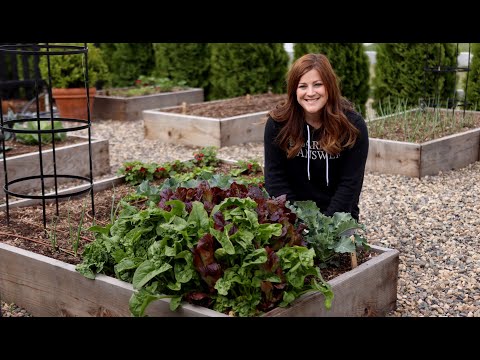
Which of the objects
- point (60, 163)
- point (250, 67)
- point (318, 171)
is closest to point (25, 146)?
point (60, 163)

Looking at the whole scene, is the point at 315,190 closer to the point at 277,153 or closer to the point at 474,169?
the point at 277,153

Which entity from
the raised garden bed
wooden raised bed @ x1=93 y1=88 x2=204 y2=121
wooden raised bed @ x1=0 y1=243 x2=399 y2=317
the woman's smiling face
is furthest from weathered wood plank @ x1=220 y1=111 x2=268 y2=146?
wooden raised bed @ x1=0 y1=243 x2=399 y2=317

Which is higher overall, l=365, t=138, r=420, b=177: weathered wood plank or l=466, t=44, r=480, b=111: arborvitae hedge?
l=466, t=44, r=480, b=111: arborvitae hedge

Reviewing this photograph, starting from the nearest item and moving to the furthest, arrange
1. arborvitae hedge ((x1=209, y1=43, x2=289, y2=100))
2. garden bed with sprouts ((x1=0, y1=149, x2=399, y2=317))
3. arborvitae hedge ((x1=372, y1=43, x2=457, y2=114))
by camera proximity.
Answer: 1. garden bed with sprouts ((x1=0, y1=149, x2=399, y2=317))
2. arborvitae hedge ((x1=372, y1=43, x2=457, y2=114))
3. arborvitae hedge ((x1=209, y1=43, x2=289, y2=100))

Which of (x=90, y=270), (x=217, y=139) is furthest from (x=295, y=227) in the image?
(x=217, y=139)

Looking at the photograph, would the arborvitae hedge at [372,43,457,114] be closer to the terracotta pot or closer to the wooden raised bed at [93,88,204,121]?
the wooden raised bed at [93,88,204,121]

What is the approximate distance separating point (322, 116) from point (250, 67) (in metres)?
6.43

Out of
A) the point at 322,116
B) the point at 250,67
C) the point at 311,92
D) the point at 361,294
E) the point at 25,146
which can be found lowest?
the point at 361,294

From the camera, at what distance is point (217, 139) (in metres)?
7.20

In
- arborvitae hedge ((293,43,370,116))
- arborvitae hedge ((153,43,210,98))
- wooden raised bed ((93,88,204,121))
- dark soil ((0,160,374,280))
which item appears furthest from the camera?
arborvitae hedge ((153,43,210,98))

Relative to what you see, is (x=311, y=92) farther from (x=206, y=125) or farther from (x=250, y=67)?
(x=250, y=67)

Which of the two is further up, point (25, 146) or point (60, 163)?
point (25, 146)

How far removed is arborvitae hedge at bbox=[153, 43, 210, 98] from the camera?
1052 centimetres

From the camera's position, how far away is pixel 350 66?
28.8 feet
